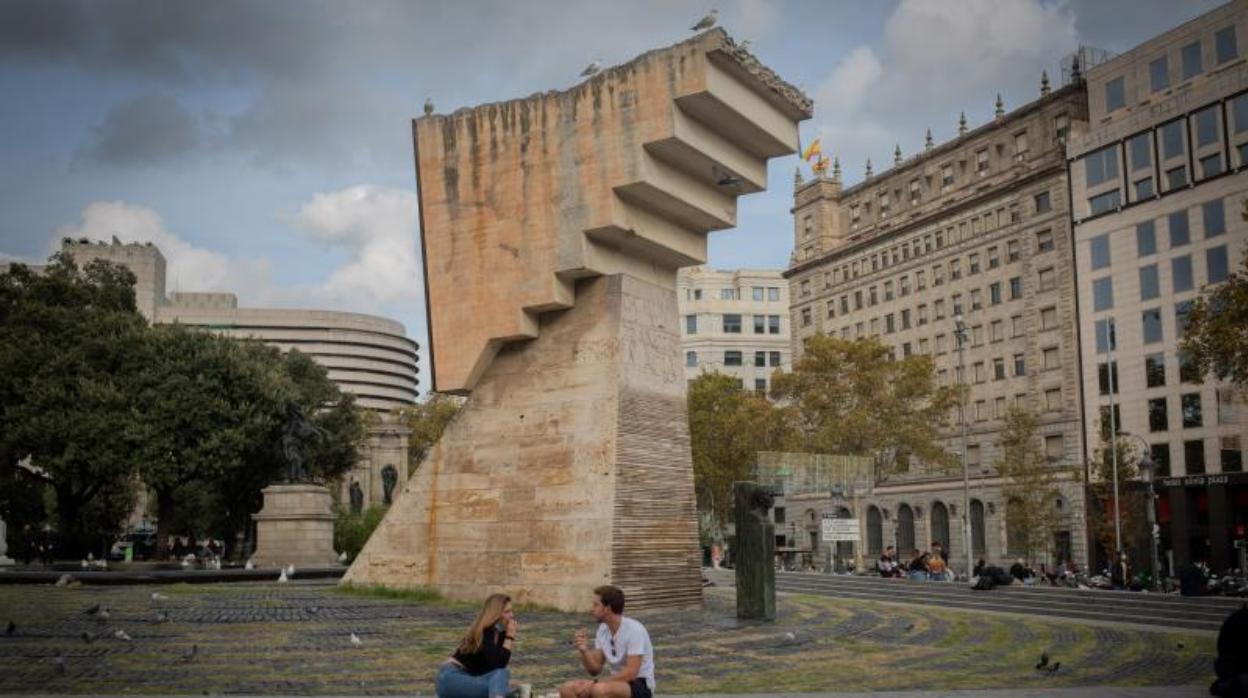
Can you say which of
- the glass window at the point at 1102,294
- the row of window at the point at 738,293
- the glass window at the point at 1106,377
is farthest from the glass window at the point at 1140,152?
the row of window at the point at 738,293

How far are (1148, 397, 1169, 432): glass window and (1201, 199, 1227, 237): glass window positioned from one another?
9.51 meters

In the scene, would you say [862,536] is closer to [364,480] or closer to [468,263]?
[364,480]

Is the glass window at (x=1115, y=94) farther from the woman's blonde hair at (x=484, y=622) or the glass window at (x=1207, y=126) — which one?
the woman's blonde hair at (x=484, y=622)

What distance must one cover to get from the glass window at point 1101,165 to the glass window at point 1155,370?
10993mm

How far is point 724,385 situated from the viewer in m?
74.6

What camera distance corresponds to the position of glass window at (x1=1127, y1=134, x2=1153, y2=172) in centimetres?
6375

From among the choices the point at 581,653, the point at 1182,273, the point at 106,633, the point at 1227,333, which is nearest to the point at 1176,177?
the point at 1182,273

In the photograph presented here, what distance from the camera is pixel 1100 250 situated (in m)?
67.3

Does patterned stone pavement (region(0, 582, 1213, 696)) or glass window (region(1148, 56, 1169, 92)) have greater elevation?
glass window (region(1148, 56, 1169, 92))

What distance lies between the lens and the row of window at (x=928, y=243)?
74000mm

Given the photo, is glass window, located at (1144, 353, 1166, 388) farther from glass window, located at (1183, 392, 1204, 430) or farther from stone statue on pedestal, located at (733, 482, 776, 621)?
stone statue on pedestal, located at (733, 482, 776, 621)

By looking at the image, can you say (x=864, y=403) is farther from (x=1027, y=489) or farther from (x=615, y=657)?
(x=615, y=657)

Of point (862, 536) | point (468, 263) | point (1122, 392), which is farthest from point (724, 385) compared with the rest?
point (468, 263)

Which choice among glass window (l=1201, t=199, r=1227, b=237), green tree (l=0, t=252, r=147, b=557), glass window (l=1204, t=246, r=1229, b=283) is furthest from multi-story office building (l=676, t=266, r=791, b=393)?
green tree (l=0, t=252, r=147, b=557)
